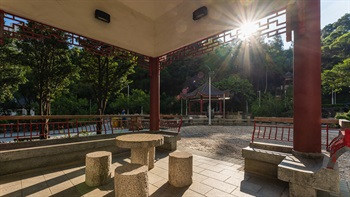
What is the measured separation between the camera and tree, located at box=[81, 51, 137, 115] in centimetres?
915

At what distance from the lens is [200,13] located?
13.6ft

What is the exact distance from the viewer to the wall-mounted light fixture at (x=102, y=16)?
4.13 meters

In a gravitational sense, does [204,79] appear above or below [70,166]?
above

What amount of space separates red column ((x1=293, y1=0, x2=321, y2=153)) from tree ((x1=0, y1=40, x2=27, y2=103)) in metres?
10.6

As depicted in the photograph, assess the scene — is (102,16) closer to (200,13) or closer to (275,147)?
(200,13)

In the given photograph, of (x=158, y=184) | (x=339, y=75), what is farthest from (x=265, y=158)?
(x=339, y=75)

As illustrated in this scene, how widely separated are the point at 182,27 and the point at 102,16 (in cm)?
220

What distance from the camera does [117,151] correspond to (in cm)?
494

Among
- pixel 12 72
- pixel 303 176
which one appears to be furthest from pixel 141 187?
pixel 12 72

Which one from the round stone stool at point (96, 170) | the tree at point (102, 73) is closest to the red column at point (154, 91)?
the round stone stool at point (96, 170)

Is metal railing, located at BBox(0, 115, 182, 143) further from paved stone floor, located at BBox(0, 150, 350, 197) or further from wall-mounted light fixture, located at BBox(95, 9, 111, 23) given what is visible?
wall-mounted light fixture, located at BBox(95, 9, 111, 23)

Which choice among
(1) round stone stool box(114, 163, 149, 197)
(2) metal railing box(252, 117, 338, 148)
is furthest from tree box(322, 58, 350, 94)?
(1) round stone stool box(114, 163, 149, 197)

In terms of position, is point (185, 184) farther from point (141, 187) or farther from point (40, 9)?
point (40, 9)

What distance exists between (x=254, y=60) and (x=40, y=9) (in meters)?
38.2
